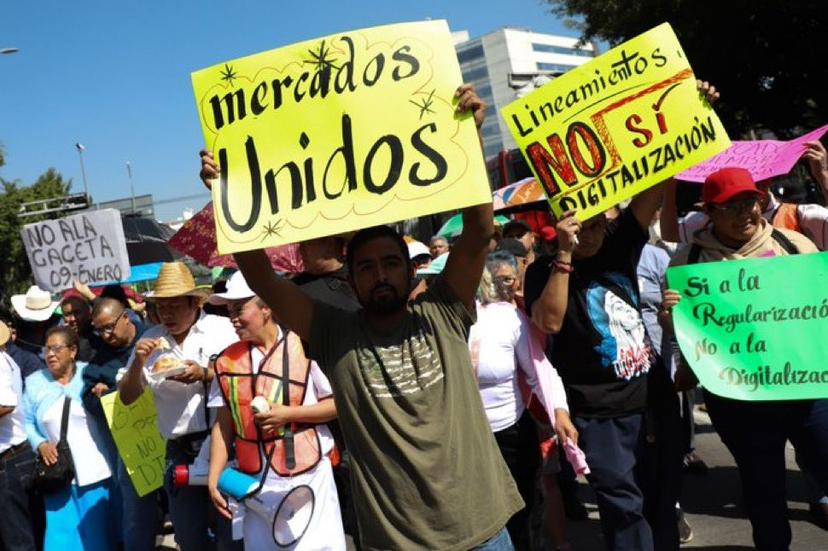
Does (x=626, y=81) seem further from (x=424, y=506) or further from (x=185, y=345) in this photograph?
(x=185, y=345)

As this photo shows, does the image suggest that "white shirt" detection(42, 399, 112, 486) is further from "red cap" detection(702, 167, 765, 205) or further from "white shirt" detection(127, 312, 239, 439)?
"red cap" detection(702, 167, 765, 205)

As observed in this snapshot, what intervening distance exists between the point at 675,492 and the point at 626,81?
1896 millimetres

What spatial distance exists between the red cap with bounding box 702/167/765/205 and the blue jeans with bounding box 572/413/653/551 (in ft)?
3.36

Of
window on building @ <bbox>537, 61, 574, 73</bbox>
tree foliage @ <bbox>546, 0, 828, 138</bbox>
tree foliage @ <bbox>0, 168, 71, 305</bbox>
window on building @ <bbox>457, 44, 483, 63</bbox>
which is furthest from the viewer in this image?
window on building @ <bbox>537, 61, 574, 73</bbox>

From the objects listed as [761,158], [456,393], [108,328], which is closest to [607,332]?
[456,393]

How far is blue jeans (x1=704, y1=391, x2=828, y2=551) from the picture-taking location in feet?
11.8

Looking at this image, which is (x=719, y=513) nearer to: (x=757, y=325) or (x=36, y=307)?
(x=757, y=325)

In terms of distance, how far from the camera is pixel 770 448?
12.0 feet

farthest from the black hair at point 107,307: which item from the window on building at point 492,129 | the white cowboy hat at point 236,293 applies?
the window on building at point 492,129

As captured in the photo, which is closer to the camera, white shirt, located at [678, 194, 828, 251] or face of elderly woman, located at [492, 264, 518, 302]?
white shirt, located at [678, 194, 828, 251]

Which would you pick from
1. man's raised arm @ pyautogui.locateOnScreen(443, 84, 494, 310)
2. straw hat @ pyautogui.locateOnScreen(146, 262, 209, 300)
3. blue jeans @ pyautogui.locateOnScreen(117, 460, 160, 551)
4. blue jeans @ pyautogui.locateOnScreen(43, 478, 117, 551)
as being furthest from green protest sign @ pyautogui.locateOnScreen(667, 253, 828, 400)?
blue jeans @ pyautogui.locateOnScreen(43, 478, 117, 551)

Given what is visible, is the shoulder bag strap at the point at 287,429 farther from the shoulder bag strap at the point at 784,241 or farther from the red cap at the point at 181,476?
the shoulder bag strap at the point at 784,241

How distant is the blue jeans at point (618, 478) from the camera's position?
3.78 metres

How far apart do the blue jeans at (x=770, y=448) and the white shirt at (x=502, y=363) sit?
817mm
